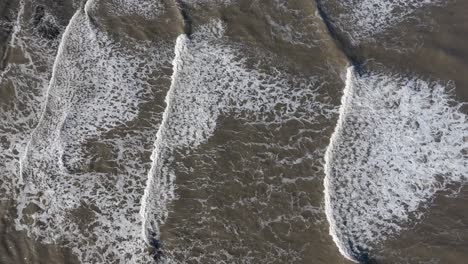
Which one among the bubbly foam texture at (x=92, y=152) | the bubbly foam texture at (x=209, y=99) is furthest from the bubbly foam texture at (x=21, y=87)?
the bubbly foam texture at (x=209, y=99)

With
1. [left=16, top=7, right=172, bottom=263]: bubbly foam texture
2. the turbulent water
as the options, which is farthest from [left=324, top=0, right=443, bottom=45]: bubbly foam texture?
[left=16, top=7, right=172, bottom=263]: bubbly foam texture

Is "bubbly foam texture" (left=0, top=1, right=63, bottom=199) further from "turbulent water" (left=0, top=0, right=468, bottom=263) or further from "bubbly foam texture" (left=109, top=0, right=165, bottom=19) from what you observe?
"bubbly foam texture" (left=109, top=0, right=165, bottom=19)

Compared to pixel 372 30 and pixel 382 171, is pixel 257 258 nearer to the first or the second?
pixel 382 171

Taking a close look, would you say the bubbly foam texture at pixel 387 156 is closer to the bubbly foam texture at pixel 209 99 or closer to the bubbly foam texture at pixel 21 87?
the bubbly foam texture at pixel 209 99

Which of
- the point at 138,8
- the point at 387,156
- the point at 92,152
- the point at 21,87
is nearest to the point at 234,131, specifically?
the point at 92,152

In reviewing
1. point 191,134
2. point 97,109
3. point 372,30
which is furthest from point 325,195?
point 97,109

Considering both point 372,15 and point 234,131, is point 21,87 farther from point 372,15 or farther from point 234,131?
point 372,15
